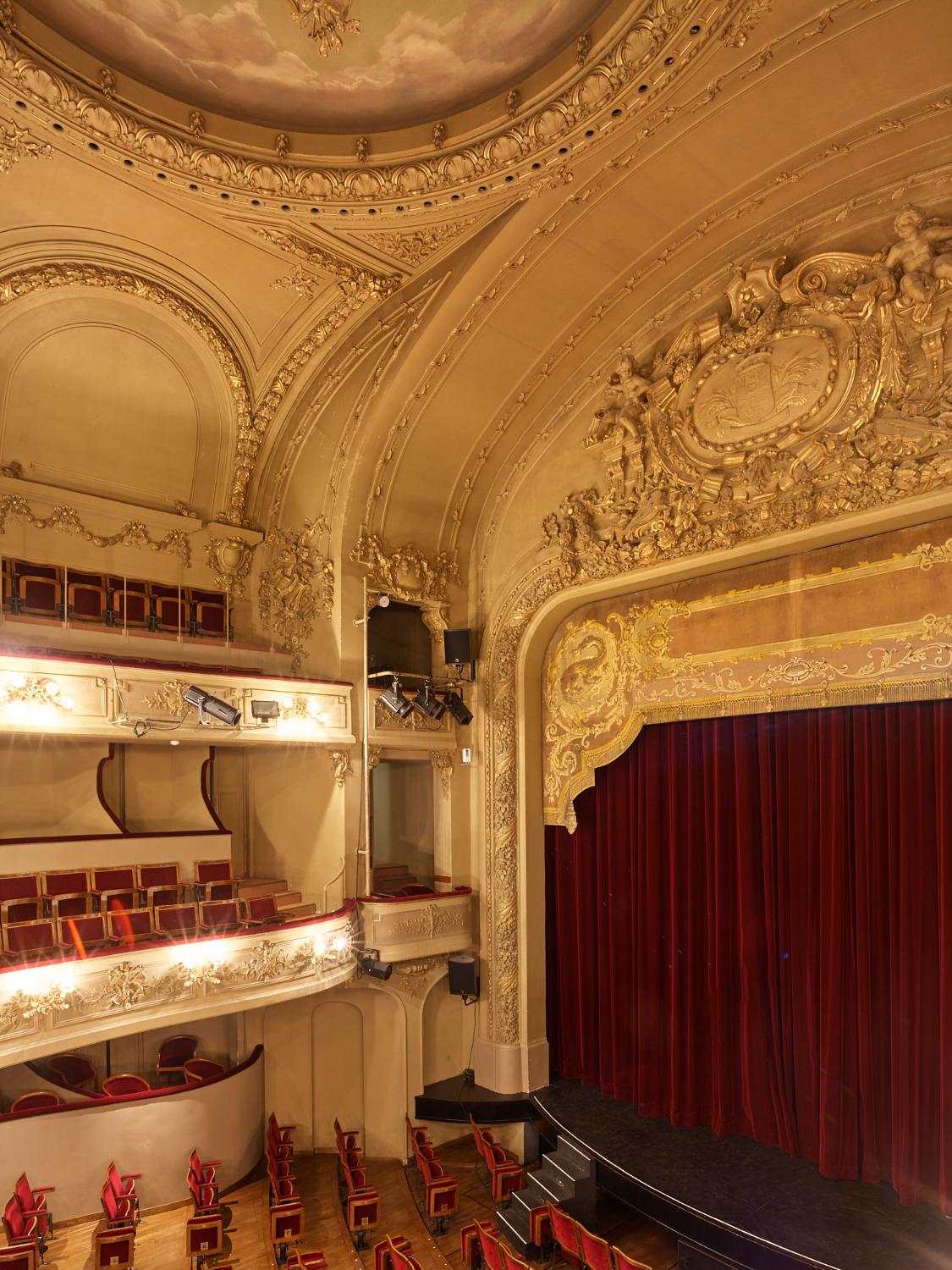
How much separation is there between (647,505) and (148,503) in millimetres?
5580

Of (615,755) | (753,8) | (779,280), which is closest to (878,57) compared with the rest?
(753,8)

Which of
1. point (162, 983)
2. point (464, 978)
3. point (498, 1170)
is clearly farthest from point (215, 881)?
point (498, 1170)

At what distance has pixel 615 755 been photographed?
29.6ft

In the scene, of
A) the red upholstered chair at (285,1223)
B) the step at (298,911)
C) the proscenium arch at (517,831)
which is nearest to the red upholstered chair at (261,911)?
the step at (298,911)

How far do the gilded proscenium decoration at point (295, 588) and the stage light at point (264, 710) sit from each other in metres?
1.29

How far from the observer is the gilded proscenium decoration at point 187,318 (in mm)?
Answer: 7586

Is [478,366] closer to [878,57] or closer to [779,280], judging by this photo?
[779,280]

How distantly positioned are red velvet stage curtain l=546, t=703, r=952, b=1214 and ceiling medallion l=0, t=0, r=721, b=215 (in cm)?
507

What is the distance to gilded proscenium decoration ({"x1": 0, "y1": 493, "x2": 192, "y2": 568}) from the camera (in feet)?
29.3

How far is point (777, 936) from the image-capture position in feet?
26.0

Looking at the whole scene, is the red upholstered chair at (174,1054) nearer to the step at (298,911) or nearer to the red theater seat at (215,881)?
the red theater seat at (215,881)

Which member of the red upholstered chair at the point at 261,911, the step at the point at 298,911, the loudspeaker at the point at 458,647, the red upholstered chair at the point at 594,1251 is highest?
the loudspeaker at the point at 458,647

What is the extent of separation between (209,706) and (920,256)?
23.4 feet

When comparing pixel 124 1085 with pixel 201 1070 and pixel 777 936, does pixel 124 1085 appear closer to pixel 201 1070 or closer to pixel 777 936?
pixel 201 1070
